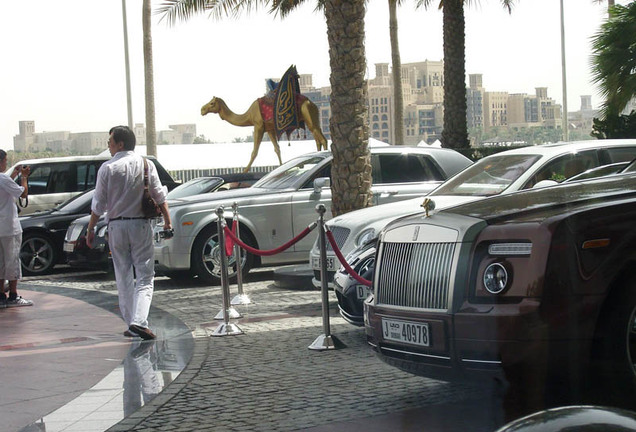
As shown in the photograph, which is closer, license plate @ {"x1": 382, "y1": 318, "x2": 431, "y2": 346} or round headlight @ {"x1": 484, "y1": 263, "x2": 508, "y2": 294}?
round headlight @ {"x1": 484, "y1": 263, "x2": 508, "y2": 294}

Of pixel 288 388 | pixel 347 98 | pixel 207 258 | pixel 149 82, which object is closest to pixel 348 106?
pixel 347 98

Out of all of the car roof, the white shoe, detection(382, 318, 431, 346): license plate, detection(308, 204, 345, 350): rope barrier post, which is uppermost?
the car roof

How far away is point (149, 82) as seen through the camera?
3019 centimetres

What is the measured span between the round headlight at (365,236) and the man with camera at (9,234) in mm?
4234

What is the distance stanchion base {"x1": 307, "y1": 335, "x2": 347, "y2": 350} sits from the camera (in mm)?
7887

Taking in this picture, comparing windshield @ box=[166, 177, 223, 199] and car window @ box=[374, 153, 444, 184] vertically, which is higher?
car window @ box=[374, 153, 444, 184]

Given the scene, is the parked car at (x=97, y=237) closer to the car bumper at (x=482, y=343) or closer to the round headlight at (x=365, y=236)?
the round headlight at (x=365, y=236)

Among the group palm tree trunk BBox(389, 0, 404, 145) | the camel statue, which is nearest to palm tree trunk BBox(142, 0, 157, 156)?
the camel statue

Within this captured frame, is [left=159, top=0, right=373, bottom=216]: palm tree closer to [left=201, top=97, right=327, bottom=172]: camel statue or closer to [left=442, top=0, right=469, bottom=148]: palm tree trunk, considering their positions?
[left=442, top=0, right=469, bottom=148]: palm tree trunk

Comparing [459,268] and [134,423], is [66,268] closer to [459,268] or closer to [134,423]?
[134,423]

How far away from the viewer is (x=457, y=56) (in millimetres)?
20641

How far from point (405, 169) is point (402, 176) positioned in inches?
5.6

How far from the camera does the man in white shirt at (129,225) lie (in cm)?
852

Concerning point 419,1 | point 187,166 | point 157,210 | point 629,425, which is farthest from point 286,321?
point 187,166
